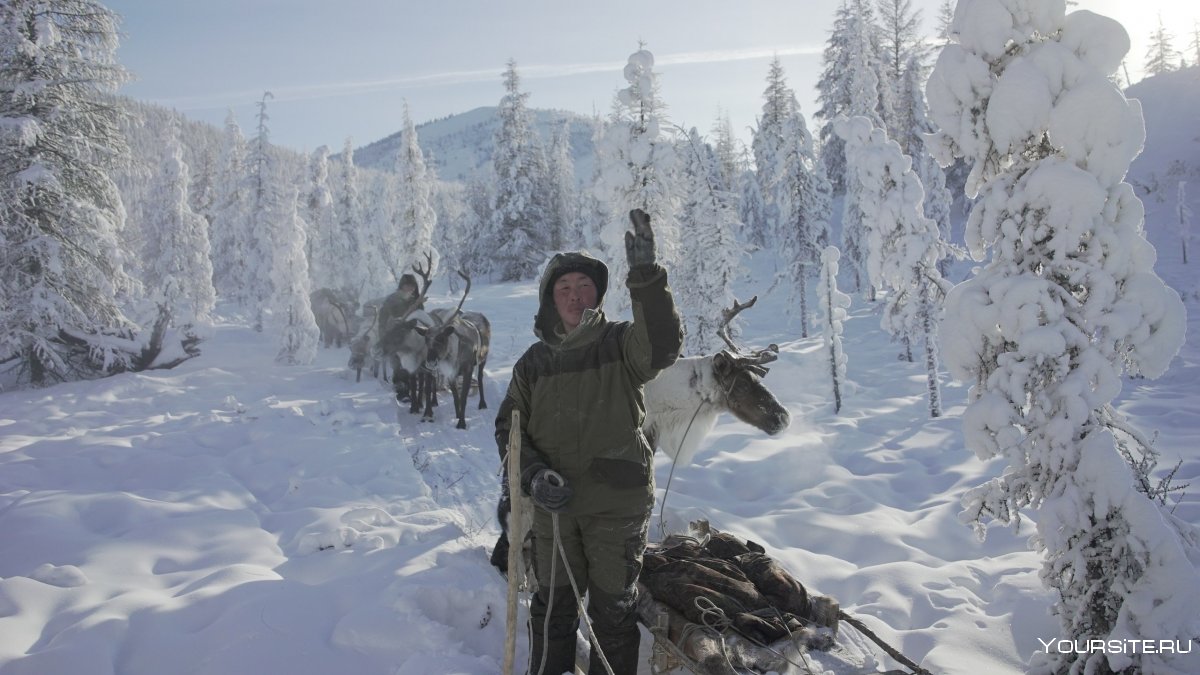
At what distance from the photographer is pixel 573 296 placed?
326 cm

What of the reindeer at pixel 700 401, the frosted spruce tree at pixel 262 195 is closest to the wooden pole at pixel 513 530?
the reindeer at pixel 700 401

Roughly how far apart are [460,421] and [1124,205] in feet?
35.5

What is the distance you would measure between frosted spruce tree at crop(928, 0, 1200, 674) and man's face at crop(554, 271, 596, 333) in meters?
2.22

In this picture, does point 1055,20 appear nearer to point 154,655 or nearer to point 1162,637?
point 1162,637

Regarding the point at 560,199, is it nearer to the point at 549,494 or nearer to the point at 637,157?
the point at 637,157

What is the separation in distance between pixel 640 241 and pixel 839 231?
4117 cm

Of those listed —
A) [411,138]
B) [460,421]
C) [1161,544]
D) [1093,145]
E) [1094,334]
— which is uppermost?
[411,138]

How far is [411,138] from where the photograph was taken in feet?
90.7

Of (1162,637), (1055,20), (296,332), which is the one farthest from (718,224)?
(1162,637)

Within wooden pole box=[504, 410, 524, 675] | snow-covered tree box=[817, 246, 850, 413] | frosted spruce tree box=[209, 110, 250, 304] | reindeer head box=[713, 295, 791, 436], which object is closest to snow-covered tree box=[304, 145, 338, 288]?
frosted spruce tree box=[209, 110, 250, 304]

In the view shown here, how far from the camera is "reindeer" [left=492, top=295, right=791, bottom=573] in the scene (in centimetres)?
502

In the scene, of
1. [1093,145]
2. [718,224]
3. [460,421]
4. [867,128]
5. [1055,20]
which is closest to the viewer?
[1093,145]

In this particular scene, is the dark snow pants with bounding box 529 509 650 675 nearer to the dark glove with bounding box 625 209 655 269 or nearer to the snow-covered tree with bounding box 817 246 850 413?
the dark glove with bounding box 625 209 655 269

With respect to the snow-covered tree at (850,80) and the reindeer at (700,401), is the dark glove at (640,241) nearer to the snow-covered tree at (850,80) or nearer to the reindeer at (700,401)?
the reindeer at (700,401)
